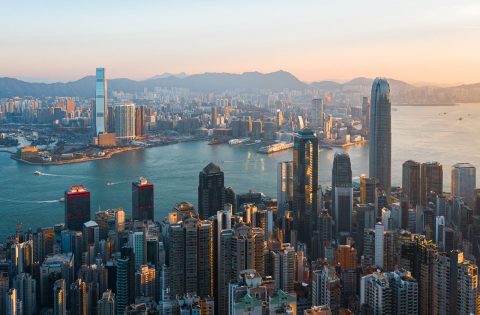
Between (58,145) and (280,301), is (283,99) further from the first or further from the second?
(280,301)

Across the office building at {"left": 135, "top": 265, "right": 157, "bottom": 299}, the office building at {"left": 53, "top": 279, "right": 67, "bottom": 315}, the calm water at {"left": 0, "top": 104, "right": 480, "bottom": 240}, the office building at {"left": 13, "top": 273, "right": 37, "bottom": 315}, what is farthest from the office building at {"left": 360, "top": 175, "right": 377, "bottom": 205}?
the office building at {"left": 13, "top": 273, "right": 37, "bottom": 315}

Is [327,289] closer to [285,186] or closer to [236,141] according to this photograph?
[285,186]

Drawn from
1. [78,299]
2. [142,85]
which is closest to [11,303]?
[78,299]

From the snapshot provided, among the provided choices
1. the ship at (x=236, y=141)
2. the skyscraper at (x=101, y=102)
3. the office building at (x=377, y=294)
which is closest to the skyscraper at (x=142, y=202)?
the office building at (x=377, y=294)

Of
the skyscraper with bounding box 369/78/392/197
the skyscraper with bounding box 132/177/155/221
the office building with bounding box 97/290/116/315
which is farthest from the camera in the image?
the skyscraper with bounding box 369/78/392/197

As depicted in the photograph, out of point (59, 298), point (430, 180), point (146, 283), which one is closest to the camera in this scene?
point (59, 298)

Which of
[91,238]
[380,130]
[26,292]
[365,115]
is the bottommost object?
[26,292]

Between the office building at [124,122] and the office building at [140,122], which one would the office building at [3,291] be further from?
the office building at [140,122]

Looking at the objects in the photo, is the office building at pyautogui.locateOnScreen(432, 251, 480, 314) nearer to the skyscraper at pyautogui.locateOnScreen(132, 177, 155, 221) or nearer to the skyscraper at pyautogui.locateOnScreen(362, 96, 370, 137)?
the skyscraper at pyautogui.locateOnScreen(132, 177, 155, 221)
